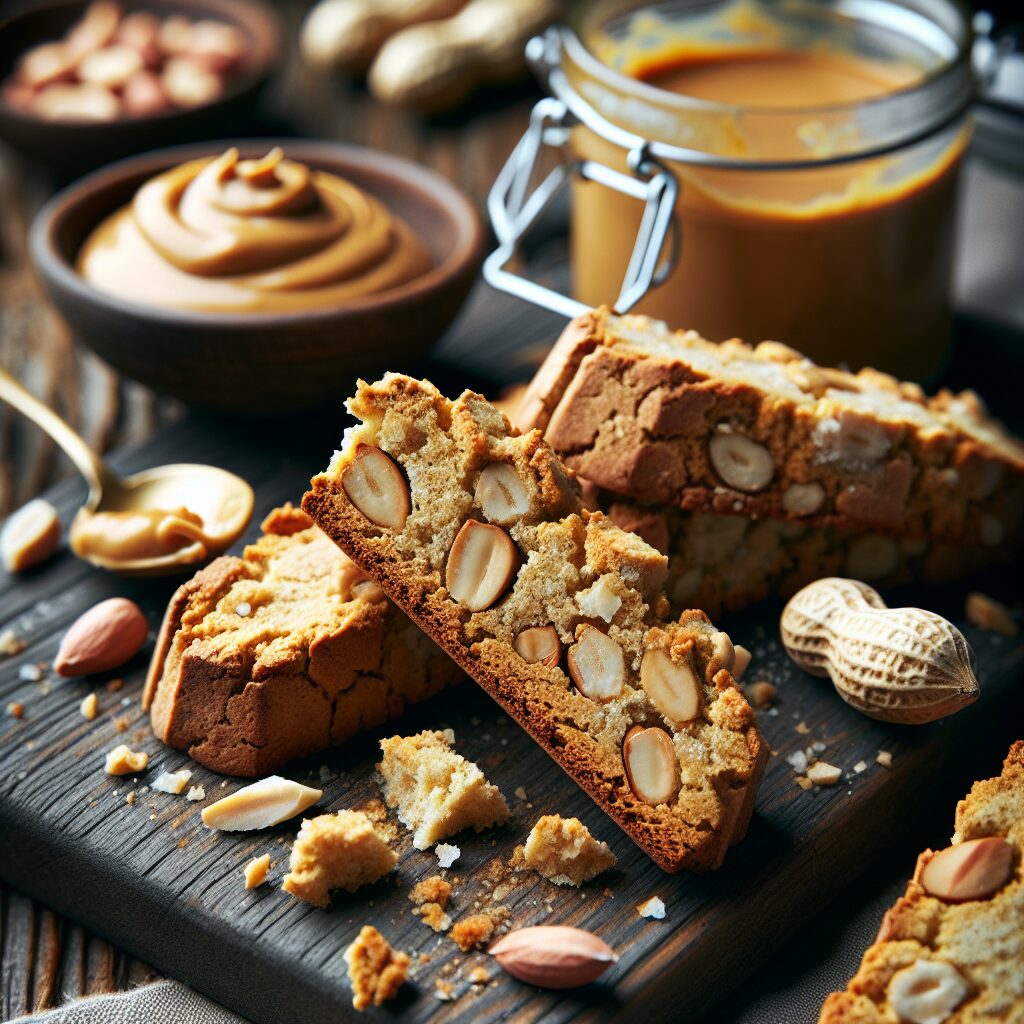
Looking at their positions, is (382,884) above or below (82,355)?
above

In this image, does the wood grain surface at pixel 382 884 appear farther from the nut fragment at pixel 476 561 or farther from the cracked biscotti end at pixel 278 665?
the nut fragment at pixel 476 561

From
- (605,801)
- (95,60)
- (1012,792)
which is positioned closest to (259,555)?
(605,801)

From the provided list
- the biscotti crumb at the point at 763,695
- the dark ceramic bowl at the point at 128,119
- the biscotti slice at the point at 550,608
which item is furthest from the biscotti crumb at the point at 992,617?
the dark ceramic bowl at the point at 128,119

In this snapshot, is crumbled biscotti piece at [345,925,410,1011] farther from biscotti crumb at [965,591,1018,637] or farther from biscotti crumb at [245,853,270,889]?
biscotti crumb at [965,591,1018,637]

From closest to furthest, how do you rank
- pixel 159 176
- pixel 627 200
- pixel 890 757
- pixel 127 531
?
pixel 890 757 → pixel 127 531 → pixel 627 200 → pixel 159 176

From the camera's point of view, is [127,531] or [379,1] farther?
[379,1]

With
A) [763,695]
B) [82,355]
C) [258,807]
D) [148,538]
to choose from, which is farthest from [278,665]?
[82,355]

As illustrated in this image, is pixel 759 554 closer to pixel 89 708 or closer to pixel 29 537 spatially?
pixel 89 708

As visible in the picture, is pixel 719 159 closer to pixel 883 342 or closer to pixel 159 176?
pixel 883 342

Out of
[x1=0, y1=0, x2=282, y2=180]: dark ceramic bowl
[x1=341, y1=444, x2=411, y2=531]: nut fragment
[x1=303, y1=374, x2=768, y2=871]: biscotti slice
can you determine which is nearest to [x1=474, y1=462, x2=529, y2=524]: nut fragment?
[x1=303, y1=374, x2=768, y2=871]: biscotti slice
